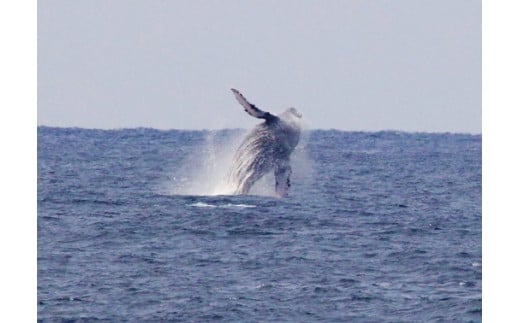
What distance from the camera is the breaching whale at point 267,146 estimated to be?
31.2m

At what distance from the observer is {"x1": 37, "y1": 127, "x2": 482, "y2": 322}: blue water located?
18.6 m

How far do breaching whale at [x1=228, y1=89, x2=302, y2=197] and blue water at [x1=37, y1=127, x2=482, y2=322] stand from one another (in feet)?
3.60

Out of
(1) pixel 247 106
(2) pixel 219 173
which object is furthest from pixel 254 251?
(2) pixel 219 173

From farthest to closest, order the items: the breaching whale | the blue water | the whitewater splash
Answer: the whitewater splash < the breaching whale < the blue water

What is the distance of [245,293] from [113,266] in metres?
3.88

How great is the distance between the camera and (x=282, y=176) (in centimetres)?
3216

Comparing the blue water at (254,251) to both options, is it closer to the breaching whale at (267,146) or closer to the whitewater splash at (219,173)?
the whitewater splash at (219,173)

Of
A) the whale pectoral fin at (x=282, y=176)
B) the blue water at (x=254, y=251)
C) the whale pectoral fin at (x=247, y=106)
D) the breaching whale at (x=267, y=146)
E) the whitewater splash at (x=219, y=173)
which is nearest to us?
the blue water at (x=254, y=251)

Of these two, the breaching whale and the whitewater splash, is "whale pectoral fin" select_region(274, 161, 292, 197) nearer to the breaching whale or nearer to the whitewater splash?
the breaching whale

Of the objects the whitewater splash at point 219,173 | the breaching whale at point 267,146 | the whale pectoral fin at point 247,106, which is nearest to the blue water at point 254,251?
the whitewater splash at point 219,173

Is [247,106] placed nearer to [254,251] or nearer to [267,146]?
[267,146]

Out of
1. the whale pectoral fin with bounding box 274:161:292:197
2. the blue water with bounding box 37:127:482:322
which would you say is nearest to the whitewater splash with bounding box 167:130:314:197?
the blue water with bounding box 37:127:482:322
